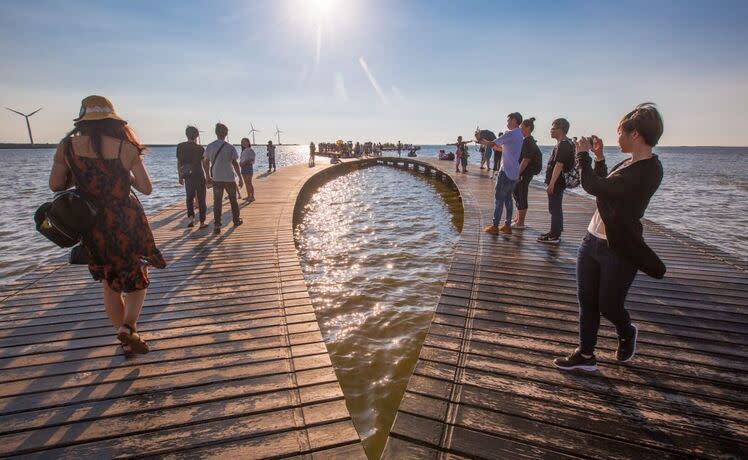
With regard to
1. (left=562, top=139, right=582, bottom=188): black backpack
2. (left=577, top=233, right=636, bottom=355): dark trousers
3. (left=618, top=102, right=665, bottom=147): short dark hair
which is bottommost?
(left=577, top=233, right=636, bottom=355): dark trousers

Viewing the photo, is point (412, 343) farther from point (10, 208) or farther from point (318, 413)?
point (10, 208)

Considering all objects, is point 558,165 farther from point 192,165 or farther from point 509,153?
point 192,165

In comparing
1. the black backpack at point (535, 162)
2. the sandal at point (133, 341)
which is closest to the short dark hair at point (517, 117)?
the black backpack at point (535, 162)

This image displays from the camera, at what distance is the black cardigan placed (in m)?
2.24

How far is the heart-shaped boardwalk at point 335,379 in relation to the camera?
7.12 ft

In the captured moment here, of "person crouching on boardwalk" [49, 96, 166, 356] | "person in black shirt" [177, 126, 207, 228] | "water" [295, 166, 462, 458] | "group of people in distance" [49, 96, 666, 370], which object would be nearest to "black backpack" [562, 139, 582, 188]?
"group of people in distance" [49, 96, 666, 370]

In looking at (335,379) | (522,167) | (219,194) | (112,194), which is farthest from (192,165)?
(522,167)

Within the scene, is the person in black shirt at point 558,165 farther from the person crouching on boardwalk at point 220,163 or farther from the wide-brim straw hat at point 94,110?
the person crouching on boardwalk at point 220,163

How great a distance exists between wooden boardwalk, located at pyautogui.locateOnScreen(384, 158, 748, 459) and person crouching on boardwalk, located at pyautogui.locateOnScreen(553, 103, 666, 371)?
562 mm

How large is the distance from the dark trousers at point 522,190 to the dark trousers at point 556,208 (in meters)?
0.88

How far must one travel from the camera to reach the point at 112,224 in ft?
8.89

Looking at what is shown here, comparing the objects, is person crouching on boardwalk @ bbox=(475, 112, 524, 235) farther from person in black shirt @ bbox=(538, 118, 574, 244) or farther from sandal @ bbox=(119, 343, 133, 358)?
sandal @ bbox=(119, 343, 133, 358)

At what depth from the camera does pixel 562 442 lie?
2148 millimetres

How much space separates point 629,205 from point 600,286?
0.65 m
